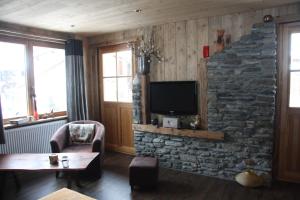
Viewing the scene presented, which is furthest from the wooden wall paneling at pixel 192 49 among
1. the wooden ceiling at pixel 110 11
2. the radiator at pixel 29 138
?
the radiator at pixel 29 138

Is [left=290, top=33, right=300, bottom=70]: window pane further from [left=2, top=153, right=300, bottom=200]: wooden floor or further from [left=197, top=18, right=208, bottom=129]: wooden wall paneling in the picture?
[left=2, top=153, right=300, bottom=200]: wooden floor

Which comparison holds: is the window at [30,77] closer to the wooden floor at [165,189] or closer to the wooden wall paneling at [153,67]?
the wooden floor at [165,189]

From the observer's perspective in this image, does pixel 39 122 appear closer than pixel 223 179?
No

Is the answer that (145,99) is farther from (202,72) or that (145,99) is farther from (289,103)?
(289,103)

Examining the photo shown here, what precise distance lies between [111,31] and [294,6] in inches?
115

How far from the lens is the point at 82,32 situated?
440cm

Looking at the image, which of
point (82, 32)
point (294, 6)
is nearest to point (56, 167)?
point (82, 32)

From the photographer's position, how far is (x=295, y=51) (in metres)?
3.06

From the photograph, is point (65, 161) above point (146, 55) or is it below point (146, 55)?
below

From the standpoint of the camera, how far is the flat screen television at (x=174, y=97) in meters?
3.63

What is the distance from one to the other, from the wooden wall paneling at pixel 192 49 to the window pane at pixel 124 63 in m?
1.20

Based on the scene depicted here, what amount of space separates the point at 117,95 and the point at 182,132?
165cm

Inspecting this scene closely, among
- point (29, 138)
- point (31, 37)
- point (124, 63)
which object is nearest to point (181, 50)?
point (124, 63)

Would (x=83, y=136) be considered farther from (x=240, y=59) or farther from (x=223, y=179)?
(x=240, y=59)
